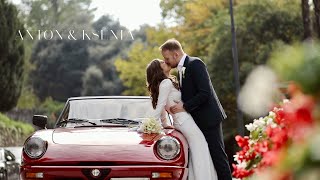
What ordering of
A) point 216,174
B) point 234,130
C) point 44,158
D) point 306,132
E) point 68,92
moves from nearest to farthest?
point 306,132
point 44,158
point 216,174
point 234,130
point 68,92

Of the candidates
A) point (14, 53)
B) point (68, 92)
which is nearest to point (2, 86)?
point (14, 53)

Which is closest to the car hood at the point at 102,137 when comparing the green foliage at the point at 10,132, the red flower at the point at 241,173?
the red flower at the point at 241,173

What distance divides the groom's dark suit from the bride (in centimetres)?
8

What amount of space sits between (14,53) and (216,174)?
116 ft

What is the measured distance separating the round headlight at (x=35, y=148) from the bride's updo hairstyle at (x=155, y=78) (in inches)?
53.1

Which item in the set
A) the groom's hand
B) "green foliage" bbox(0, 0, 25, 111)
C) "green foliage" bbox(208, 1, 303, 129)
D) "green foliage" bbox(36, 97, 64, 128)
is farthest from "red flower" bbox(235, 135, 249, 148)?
"green foliage" bbox(36, 97, 64, 128)

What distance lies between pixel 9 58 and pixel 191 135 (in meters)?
35.3

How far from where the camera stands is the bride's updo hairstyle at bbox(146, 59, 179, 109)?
8422 millimetres

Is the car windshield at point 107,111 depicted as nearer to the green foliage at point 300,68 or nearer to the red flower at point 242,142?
the red flower at point 242,142

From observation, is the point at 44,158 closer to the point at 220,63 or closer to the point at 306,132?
the point at 306,132

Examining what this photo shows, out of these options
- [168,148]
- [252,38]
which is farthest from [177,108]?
[252,38]

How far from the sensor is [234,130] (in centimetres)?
3688

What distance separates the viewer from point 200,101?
8.26 meters

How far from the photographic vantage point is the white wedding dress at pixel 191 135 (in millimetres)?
8047
